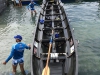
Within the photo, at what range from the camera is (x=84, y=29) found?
1530 centimetres

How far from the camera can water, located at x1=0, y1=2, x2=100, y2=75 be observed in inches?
391

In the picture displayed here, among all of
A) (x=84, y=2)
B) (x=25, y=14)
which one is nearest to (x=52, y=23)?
(x=25, y=14)

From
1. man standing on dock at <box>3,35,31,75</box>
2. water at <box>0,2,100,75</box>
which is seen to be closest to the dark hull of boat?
man standing on dock at <box>3,35,31,75</box>

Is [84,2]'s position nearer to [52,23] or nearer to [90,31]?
[90,31]

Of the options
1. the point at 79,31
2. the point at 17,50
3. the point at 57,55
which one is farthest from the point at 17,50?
the point at 79,31

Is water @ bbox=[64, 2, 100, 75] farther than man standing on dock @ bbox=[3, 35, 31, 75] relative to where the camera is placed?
Yes

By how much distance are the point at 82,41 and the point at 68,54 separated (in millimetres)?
4517

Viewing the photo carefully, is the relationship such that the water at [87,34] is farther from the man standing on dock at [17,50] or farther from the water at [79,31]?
the man standing on dock at [17,50]

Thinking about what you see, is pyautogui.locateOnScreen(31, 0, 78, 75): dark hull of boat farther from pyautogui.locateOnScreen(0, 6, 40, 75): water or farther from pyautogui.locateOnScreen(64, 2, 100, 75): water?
pyautogui.locateOnScreen(0, 6, 40, 75): water

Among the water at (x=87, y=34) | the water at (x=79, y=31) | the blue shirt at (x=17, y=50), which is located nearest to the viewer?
the blue shirt at (x=17, y=50)

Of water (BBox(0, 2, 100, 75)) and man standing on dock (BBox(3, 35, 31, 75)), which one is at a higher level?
man standing on dock (BBox(3, 35, 31, 75))

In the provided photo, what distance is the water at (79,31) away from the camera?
9.92 meters

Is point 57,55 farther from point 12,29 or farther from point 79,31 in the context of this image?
point 12,29

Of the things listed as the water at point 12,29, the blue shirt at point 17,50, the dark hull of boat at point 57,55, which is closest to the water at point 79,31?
the water at point 12,29
